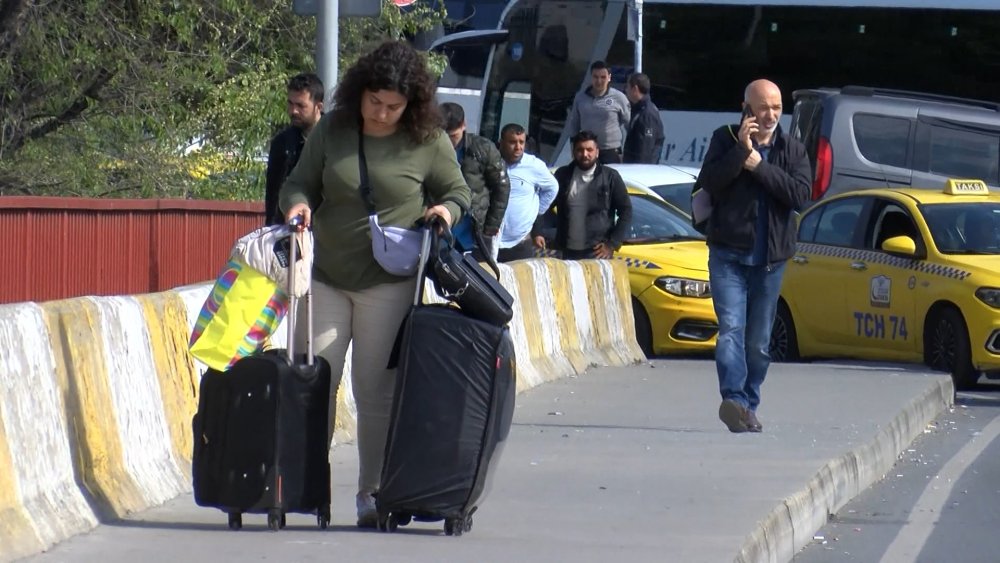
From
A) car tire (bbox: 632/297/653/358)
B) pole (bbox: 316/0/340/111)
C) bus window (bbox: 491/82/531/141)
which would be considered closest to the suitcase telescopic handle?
pole (bbox: 316/0/340/111)

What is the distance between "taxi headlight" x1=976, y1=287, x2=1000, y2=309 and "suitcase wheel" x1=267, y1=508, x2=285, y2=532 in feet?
27.5

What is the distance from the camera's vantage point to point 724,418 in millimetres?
9484

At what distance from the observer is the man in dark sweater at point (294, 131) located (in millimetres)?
8797

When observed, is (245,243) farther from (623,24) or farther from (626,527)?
(623,24)

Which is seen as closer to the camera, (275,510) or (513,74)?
(275,510)

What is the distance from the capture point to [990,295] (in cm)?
1341

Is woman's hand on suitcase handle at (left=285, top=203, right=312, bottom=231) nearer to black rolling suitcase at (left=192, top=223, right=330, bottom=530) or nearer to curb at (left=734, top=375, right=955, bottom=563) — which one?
black rolling suitcase at (left=192, top=223, right=330, bottom=530)

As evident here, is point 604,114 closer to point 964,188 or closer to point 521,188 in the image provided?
point 964,188

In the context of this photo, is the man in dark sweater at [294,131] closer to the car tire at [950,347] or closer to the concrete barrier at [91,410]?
the concrete barrier at [91,410]

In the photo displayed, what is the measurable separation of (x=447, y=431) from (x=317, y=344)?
1.88ft

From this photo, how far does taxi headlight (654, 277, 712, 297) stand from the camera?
48.4 ft

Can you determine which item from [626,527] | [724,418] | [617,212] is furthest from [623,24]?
[626,527]

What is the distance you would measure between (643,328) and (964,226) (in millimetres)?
2773

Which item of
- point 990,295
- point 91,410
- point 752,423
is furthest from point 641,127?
point 91,410
